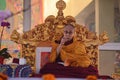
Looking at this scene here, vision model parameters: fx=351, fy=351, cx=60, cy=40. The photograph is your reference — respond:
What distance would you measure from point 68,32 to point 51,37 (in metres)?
0.45

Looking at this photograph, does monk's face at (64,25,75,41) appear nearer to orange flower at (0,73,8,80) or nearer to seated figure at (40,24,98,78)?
seated figure at (40,24,98,78)

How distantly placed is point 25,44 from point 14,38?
0.13m

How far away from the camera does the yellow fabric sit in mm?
2979

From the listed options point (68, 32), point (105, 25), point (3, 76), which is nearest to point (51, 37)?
point (68, 32)

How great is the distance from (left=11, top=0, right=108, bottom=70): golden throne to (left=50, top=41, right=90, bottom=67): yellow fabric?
0.29m

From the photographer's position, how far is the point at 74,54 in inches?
120

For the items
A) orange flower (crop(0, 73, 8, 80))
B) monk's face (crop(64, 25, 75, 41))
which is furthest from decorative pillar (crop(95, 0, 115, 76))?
orange flower (crop(0, 73, 8, 80))

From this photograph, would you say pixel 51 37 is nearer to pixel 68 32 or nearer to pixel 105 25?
pixel 68 32

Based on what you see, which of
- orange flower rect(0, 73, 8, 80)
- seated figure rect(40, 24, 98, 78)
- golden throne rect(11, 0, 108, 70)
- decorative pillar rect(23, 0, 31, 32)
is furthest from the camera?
decorative pillar rect(23, 0, 31, 32)

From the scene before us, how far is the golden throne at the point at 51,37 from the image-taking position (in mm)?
3416

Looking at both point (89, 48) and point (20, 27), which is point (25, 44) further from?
point (89, 48)

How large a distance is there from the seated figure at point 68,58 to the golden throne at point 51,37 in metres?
0.21

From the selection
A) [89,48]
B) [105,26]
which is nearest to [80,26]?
[89,48]

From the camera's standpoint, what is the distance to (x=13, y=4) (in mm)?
3768
